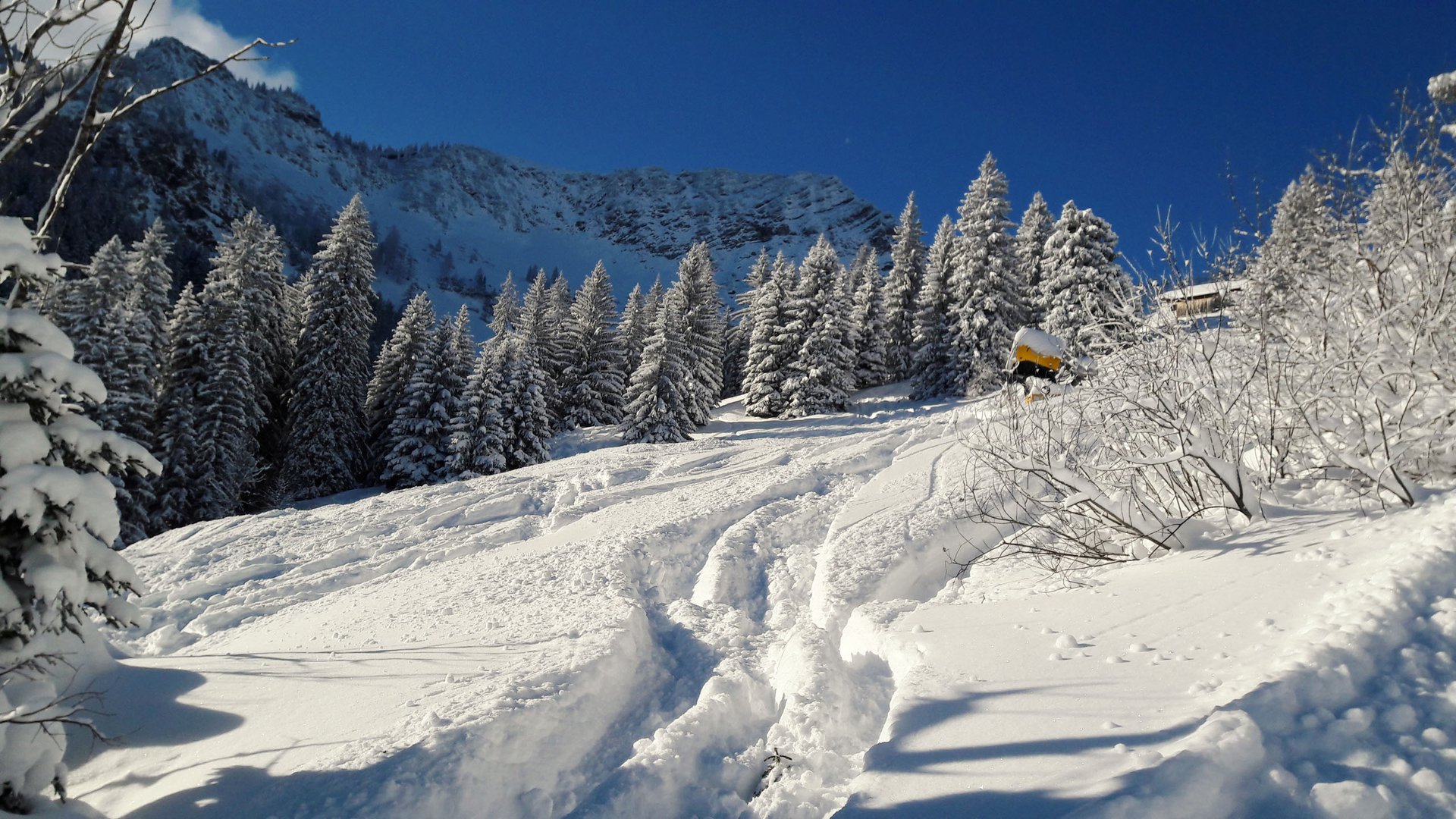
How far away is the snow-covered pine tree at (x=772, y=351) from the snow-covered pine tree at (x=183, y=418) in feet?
70.7

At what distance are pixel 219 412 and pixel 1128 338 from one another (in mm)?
26212

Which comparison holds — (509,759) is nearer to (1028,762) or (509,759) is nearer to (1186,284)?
(1028,762)

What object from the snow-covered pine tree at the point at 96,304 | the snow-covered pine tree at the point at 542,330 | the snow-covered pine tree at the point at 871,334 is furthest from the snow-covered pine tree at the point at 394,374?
the snow-covered pine tree at the point at 871,334

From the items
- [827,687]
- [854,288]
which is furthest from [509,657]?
[854,288]

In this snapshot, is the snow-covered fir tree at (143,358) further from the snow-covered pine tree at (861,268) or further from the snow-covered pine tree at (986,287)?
the snow-covered pine tree at (861,268)

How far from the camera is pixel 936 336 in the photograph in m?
30.7

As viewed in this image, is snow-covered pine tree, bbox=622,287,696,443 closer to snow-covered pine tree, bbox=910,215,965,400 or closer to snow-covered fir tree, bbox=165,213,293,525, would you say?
snow-covered pine tree, bbox=910,215,965,400

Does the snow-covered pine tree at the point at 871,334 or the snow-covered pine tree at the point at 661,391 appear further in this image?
the snow-covered pine tree at the point at 871,334

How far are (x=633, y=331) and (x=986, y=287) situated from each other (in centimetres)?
1952

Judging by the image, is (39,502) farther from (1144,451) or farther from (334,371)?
(334,371)

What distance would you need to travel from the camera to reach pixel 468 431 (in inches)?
1004

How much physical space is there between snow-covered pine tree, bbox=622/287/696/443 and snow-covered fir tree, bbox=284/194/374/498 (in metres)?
11.0

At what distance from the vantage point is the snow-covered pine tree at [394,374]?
28.3 m

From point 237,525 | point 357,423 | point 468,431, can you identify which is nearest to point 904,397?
point 468,431
